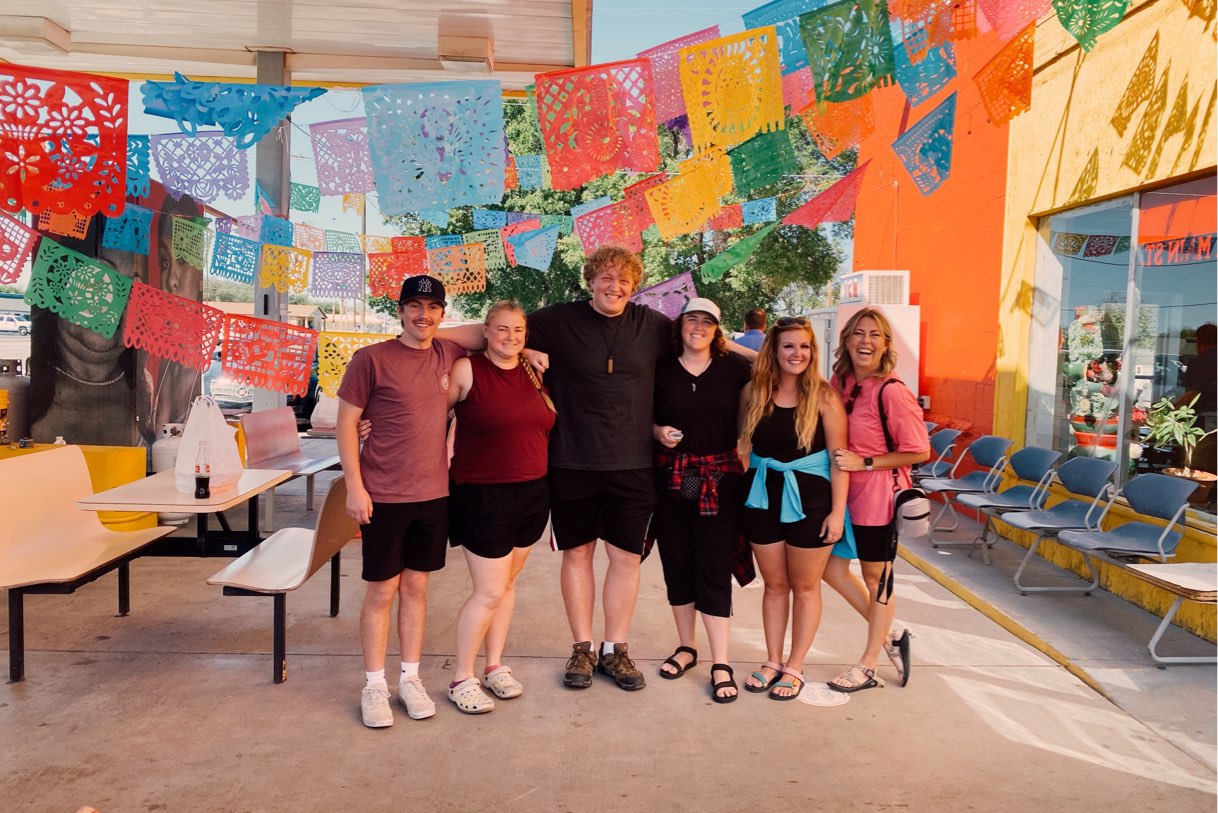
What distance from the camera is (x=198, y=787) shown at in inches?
114

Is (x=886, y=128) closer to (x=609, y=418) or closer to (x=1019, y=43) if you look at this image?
(x=1019, y=43)

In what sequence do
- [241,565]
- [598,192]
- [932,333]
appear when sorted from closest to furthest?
[241,565] → [932,333] → [598,192]

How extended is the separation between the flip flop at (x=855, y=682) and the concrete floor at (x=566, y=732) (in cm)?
4

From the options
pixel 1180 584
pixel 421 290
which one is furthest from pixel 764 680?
pixel 421 290

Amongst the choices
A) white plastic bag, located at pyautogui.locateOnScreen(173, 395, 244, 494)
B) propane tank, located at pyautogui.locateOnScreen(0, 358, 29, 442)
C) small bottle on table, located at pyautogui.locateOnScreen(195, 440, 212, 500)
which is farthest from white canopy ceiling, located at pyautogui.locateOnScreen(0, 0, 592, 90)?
small bottle on table, located at pyautogui.locateOnScreen(195, 440, 212, 500)

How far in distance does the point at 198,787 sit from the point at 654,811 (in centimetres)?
158

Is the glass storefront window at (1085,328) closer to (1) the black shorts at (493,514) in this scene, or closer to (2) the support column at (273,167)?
(1) the black shorts at (493,514)

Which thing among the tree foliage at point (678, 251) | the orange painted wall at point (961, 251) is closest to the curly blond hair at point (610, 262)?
the orange painted wall at point (961, 251)

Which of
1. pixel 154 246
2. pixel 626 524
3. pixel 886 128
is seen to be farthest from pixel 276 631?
pixel 886 128

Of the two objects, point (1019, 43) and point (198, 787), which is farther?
point (1019, 43)

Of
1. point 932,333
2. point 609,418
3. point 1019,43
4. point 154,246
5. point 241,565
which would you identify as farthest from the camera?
point 932,333

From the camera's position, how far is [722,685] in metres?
3.75

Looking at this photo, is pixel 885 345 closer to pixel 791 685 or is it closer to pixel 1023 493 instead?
pixel 791 685

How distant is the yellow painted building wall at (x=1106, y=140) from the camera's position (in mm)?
4922
